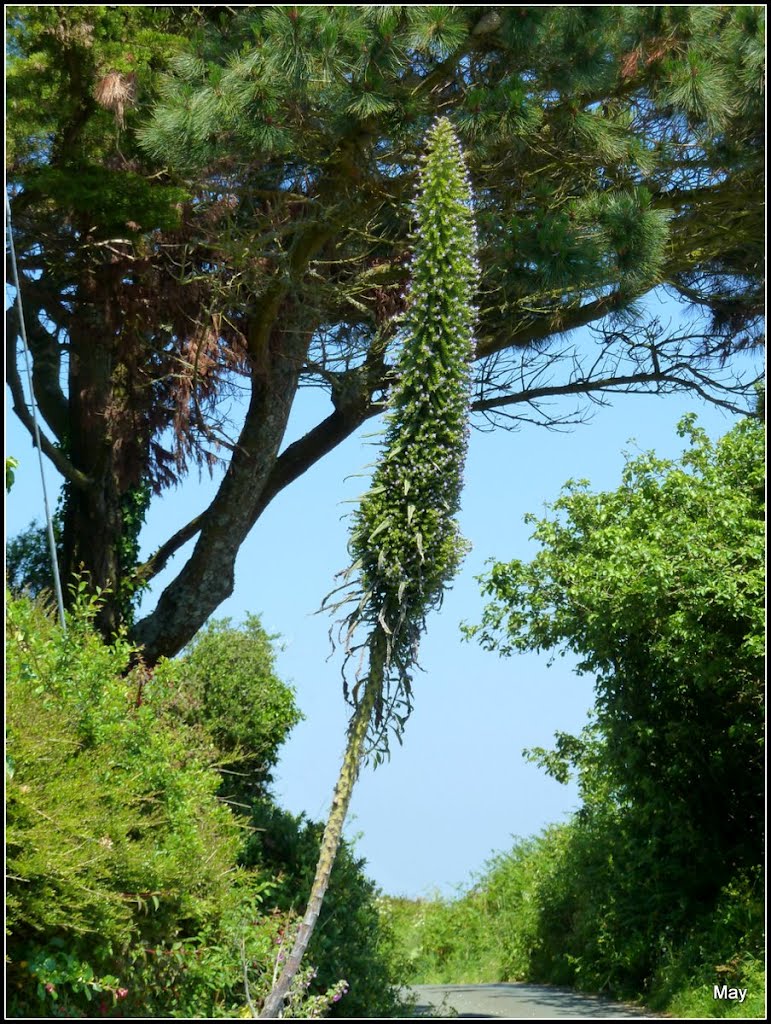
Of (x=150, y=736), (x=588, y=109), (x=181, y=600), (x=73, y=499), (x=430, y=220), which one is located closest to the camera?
(x=430, y=220)

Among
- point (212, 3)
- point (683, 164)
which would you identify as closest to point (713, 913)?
point (683, 164)

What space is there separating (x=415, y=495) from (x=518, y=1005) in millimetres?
5703

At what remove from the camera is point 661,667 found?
11.0 metres

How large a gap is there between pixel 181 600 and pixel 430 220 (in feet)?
17.8

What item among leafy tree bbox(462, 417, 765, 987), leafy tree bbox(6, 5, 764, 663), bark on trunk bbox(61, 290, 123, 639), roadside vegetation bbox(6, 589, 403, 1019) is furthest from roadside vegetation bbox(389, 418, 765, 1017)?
bark on trunk bbox(61, 290, 123, 639)

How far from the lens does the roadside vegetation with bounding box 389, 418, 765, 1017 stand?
385 inches

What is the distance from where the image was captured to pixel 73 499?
11711mm

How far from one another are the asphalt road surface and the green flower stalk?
11.1ft

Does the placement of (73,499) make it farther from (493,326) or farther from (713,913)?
(713,913)

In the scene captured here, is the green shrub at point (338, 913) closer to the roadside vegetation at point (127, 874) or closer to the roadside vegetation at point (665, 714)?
the roadside vegetation at point (127, 874)

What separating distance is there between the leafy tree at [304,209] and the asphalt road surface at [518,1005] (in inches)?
164

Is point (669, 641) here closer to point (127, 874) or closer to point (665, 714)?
point (665, 714)

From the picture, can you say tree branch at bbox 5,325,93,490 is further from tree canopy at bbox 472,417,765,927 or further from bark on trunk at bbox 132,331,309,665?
tree canopy at bbox 472,417,765,927

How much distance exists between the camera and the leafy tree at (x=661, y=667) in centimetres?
997
